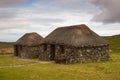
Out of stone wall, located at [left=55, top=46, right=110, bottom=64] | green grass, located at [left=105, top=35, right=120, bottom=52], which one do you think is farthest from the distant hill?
stone wall, located at [left=55, top=46, right=110, bottom=64]

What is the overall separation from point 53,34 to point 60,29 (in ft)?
4.75

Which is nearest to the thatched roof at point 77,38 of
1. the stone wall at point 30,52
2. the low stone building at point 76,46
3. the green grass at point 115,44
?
the low stone building at point 76,46

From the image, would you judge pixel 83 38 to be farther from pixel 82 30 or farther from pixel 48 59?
pixel 48 59

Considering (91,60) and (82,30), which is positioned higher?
(82,30)

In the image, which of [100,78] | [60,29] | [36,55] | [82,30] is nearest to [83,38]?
[82,30]

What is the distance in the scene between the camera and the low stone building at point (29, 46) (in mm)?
53875

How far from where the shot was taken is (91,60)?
136 ft

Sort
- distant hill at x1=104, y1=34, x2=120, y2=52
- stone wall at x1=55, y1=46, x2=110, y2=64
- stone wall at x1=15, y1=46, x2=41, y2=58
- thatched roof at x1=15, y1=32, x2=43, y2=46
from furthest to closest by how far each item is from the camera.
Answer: distant hill at x1=104, y1=34, x2=120, y2=52 < thatched roof at x1=15, y1=32, x2=43, y2=46 < stone wall at x1=15, y1=46, x2=41, y2=58 < stone wall at x1=55, y1=46, x2=110, y2=64

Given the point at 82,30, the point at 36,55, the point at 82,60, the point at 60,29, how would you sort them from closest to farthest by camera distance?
the point at 82,60, the point at 82,30, the point at 60,29, the point at 36,55

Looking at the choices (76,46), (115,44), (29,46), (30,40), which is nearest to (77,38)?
(76,46)

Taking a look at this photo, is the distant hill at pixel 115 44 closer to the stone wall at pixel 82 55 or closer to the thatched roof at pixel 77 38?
the thatched roof at pixel 77 38

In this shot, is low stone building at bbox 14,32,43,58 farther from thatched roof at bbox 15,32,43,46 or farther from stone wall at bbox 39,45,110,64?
stone wall at bbox 39,45,110,64

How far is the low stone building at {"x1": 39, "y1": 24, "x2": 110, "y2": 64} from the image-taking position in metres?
40.9

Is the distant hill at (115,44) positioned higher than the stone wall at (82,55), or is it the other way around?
the distant hill at (115,44)
